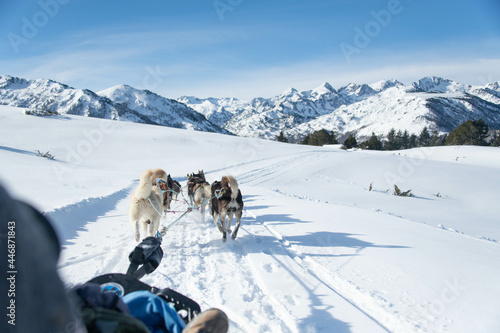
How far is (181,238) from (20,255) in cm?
514

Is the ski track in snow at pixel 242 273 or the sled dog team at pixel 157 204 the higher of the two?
the sled dog team at pixel 157 204

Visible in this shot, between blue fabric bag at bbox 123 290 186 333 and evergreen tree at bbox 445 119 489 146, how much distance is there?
6221 centimetres

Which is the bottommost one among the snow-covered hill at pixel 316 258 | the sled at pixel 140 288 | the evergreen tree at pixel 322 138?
the snow-covered hill at pixel 316 258

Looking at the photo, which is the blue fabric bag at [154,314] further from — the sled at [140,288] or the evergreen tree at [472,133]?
the evergreen tree at [472,133]

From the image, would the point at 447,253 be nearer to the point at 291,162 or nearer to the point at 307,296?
the point at 307,296

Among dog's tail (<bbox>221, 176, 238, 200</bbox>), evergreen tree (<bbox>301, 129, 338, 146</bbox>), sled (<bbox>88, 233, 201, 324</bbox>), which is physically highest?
evergreen tree (<bbox>301, 129, 338, 146</bbox>)

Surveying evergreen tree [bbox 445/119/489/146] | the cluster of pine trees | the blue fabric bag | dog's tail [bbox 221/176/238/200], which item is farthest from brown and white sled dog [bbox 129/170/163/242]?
evergreen tree [bbox 445/119/489/146]

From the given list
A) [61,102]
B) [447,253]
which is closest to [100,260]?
[447,253]

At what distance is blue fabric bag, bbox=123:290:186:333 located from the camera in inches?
68.9

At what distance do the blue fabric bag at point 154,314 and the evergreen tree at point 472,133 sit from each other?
6221 cm

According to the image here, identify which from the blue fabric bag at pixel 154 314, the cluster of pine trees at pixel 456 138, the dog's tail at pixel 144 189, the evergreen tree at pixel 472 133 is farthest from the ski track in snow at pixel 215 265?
the evergreen tree at pixel 472 133

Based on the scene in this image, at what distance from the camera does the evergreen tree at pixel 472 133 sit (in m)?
48.9

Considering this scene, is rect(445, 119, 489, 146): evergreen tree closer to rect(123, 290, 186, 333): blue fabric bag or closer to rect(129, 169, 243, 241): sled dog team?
rect(129, 169, 243, 241): sled dog team

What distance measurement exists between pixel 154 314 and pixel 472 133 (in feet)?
206
